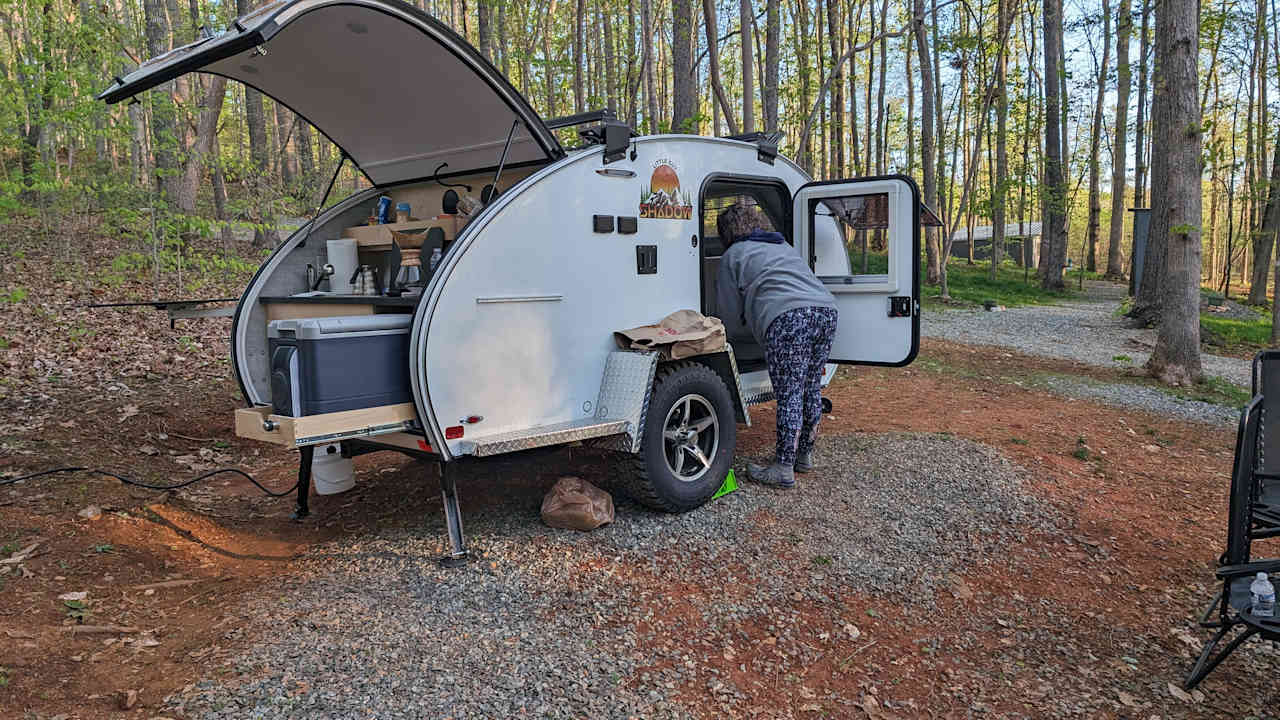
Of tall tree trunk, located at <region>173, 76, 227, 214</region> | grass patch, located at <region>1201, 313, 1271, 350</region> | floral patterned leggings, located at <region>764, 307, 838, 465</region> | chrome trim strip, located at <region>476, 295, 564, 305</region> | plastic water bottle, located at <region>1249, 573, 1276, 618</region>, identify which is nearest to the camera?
plastic water bottle, located at <region>1249, 573, 1276, 618</region>

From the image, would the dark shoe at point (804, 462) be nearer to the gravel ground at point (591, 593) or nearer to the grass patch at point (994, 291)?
the gravel ground at point (591, 593)

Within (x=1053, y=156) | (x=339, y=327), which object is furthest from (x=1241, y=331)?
(x=339, y=327)

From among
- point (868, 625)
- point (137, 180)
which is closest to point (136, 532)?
point (868, 625)

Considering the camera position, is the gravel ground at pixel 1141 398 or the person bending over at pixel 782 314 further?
the gravel ground at pixel 1141 398

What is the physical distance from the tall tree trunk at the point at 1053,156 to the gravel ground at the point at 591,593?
15809mm

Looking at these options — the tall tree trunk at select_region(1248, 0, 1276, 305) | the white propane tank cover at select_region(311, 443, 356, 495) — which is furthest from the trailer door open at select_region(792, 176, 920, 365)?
the tall tree trunk at select_region(1248, 0, 1276, 305)

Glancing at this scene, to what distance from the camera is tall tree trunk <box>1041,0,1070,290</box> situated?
18.0 meters

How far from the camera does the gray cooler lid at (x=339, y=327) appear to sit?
3.58 metres

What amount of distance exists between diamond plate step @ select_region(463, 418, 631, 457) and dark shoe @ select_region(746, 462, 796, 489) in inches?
54.3

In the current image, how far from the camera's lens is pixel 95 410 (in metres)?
6.43

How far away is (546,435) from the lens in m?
4.14

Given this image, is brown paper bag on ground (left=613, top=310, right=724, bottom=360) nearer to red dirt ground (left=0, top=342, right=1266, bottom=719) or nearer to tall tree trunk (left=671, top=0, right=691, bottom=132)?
red dirt ground (left=0, top=342, right=1266, bottom=719)

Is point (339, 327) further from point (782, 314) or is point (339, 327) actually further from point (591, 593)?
point (782, 314)

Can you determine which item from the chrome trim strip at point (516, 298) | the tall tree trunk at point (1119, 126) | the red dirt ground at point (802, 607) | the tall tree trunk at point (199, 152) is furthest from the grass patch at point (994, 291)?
the chrome trim strip at point (516, 298)
